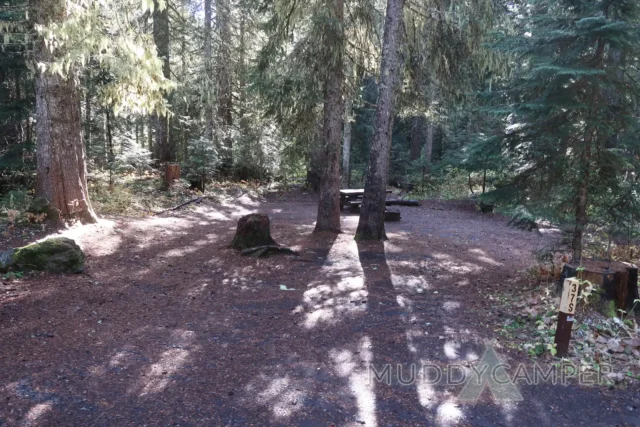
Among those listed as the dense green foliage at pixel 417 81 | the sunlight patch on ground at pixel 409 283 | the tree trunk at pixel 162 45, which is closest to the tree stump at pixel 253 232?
the dense green foliage at pixel 417 81

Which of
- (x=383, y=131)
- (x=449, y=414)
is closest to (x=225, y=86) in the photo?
(x=383, y=131)

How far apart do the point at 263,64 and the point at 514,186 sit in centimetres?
664

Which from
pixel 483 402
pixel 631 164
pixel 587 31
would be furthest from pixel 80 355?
pixel 631 164

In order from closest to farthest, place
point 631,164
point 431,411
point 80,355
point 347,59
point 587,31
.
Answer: point 431,411 → point 80,355 → point 587,31 → point 631,164 → point 347,59

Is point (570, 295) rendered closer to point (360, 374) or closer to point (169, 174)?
point (360, 374)

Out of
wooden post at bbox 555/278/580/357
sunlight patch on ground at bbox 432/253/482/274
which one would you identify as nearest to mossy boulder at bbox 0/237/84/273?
sunlight patch on ground at bbox 432/253/482/274

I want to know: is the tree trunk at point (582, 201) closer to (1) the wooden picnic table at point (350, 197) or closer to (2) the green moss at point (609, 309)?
(2) the green moss at point (609, 309)

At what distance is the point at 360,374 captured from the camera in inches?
165

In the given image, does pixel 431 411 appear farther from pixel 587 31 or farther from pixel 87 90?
pixel 87 90

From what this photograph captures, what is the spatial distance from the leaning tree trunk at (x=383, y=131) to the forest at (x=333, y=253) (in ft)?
0.15

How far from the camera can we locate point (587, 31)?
5.68 metres

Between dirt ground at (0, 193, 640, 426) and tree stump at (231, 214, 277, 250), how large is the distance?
426 mm

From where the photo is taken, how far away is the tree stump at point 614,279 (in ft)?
18.0

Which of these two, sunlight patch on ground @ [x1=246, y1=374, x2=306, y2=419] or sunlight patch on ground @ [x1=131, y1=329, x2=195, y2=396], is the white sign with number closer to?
sunlight patch on ground @ [x1=246, y1=374, x2=306, y2=419]
